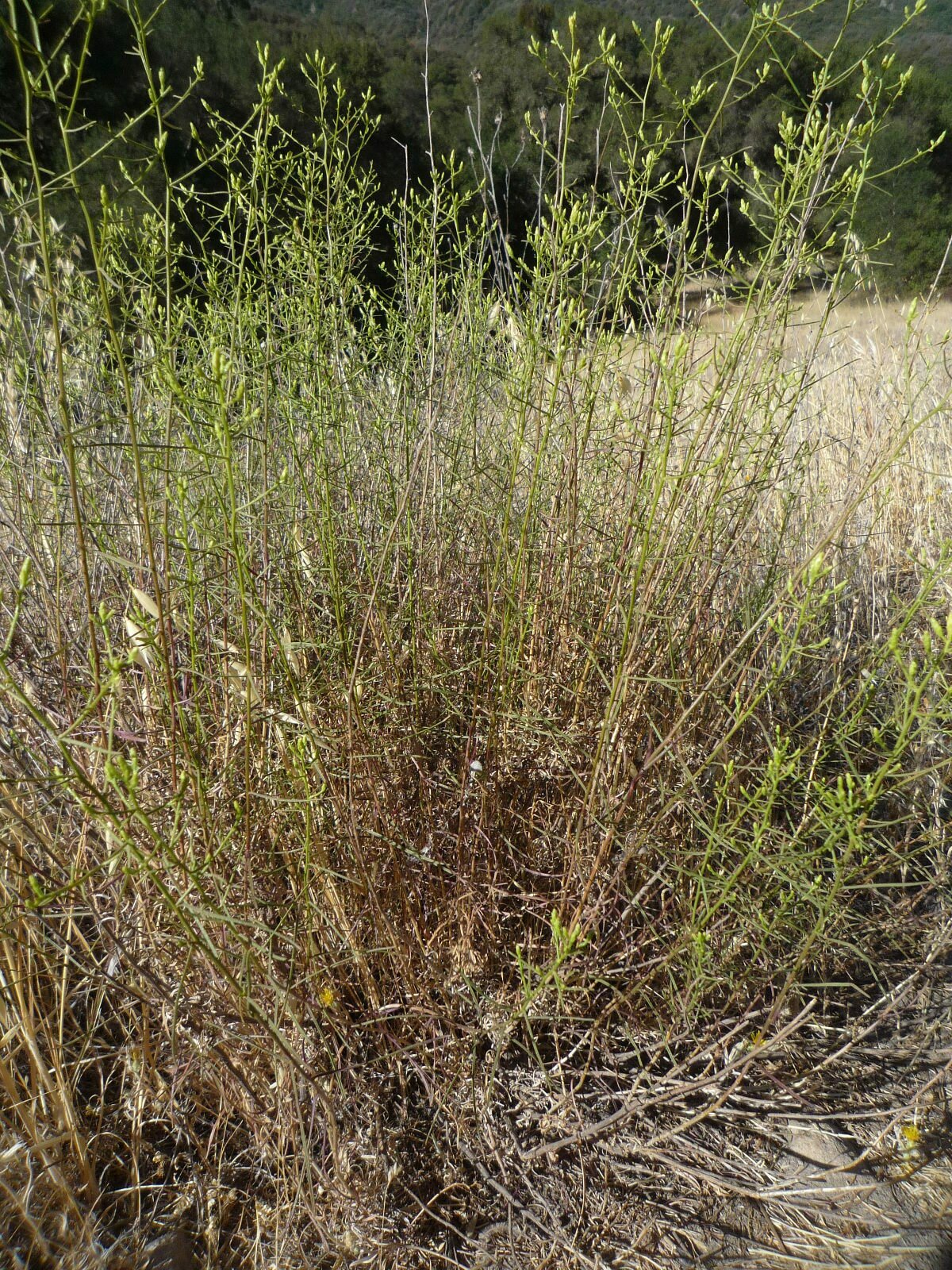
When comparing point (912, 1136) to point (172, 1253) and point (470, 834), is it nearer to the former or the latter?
point (470, 834)

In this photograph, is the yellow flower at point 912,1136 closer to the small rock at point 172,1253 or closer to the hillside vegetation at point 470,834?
the hillside vegetation at point 470,834

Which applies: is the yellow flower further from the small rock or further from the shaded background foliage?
the shaded background foliage

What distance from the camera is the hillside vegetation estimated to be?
45.6 inches

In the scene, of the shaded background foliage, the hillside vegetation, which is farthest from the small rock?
the shaded background foliage

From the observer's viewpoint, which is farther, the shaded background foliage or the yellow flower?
the shaded background foliage

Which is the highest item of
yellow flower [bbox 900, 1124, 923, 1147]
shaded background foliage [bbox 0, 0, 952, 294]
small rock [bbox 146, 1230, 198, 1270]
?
shaded background foliage [bbox 0, 0, 952, 294]

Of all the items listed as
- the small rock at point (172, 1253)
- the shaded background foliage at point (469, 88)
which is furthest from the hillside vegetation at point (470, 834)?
the shaded background foliage at point (469, 88)

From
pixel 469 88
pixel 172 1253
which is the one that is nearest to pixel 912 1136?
pixel 172 1253

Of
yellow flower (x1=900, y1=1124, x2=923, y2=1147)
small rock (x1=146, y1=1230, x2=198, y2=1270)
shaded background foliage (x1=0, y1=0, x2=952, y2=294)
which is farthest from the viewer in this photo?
shaded background foliage (x1=0, y1=0, x2=952, y2=294)

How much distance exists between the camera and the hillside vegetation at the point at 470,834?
116cm

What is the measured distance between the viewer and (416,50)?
14.2 m

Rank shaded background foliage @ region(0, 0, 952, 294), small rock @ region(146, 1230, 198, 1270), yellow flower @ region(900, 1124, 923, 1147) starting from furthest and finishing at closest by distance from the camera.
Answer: shaded background foliage @ region(0, 0, 952, 294) < yellow flower @ region(900, 1124, 923, 1147) < small rock @ region(146, 1230, 198, 1270)

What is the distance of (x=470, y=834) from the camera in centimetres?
151

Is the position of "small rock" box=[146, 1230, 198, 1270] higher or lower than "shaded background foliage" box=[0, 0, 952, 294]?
lower
